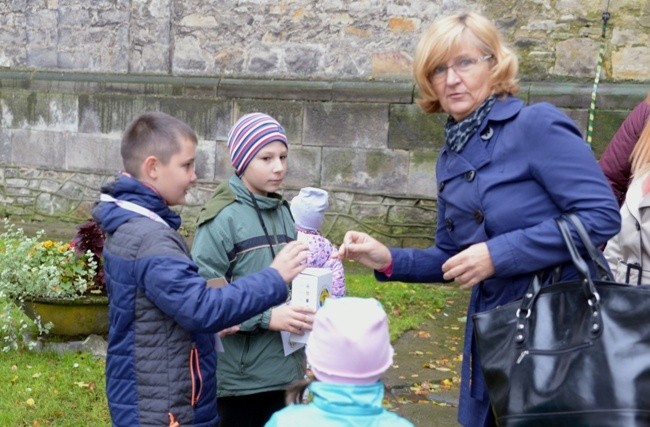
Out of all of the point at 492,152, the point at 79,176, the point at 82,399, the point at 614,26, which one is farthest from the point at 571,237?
the point at 79,176

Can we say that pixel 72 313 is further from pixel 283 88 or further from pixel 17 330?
pixel 283 88

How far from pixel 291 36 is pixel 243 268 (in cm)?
→ 620

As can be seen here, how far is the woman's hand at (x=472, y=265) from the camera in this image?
101 inches

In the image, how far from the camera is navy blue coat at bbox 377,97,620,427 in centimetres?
252

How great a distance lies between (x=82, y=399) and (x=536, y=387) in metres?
3.20

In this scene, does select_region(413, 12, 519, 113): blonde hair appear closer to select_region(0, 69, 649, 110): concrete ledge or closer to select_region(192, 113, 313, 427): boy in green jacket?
select_region(192, 113, 313, 427): boy in green jacket

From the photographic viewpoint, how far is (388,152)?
883 cm

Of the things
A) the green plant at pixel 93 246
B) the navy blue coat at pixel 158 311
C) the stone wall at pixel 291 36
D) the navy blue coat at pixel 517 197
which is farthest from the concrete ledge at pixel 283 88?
the navy blue coat at pixel 158 311

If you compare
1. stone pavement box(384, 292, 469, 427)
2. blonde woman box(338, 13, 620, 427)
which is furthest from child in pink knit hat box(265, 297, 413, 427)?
stone pavement box(384, 292, 469, 427)

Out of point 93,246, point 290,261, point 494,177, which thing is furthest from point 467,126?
point 93,246

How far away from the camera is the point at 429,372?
5781mm

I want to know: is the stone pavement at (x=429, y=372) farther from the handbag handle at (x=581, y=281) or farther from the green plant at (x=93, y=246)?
the handbag handle at (x=581, y=281)

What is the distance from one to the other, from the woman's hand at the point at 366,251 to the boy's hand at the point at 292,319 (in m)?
0.25

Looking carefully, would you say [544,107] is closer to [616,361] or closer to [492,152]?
[492,152]
